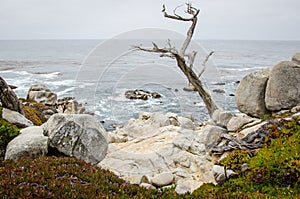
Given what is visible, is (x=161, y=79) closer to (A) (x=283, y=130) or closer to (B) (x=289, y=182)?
(A) (x=283, y=130)

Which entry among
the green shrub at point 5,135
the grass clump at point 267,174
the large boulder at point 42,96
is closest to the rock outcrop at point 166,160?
the grass clump at point 267,174

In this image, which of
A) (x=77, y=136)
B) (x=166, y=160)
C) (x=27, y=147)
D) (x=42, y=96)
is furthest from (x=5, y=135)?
(x=42, y=96)

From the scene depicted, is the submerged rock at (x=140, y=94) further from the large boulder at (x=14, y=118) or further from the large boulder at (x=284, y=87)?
the large boulder at (x=284, y=87)

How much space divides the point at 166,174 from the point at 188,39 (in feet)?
36.0

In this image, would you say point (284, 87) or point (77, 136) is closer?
point (77, 136)

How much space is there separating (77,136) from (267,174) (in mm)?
5421

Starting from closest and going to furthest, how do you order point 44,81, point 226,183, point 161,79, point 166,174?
point 226,183 < point 166,174 < point 161,79 < point 44,81

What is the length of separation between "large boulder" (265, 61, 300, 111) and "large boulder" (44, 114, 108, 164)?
27.0ft

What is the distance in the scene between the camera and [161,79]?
27703mm

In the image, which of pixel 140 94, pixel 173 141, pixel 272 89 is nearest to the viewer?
pixel 173 141

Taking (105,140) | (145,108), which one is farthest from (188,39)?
(105,140)

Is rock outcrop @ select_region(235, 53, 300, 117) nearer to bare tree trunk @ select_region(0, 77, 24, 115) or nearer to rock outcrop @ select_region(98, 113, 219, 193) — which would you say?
rock outcrop @ select_region(98, 113, 219, 193)

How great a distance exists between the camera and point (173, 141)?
11445 mm

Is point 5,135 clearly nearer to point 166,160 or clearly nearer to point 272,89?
point 166,160
